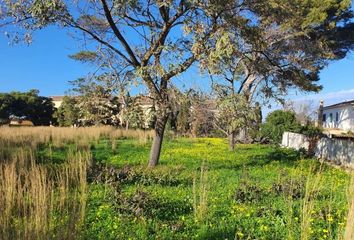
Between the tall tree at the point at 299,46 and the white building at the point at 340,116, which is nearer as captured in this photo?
the tall tree at the point at 299,46

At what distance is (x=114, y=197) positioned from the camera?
7.55m

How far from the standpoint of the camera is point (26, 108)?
177 feet

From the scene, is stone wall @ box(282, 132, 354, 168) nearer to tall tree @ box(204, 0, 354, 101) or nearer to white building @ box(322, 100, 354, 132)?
tall tree @ box(204, 0, 354, 101)

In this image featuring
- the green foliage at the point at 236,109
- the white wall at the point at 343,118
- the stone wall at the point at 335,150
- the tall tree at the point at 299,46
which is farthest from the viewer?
the white wall at the point at 343,118

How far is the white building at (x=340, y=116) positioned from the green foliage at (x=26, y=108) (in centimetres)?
3181

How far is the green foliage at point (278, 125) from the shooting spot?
32438 millimetres

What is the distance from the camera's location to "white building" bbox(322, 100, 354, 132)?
45625 mm

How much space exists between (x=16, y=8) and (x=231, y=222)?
827 centimetres

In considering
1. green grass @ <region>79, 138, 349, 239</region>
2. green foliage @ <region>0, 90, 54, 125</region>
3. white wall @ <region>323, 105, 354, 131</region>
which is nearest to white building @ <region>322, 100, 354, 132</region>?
white wall @ <region>323, 105, 354, 131</region>

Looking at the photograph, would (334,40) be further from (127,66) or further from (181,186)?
(181,186)

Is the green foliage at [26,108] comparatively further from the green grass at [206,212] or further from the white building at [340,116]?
the green grass at [206,212]

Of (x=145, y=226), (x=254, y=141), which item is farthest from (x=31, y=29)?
(x=254, y=141)

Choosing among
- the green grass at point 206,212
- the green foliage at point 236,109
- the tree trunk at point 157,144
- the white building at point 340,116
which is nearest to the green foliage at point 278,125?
the white building at point 340,116

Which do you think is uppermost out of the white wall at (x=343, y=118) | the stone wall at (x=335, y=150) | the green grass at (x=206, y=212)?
the white wall at (x=343, y=118)
